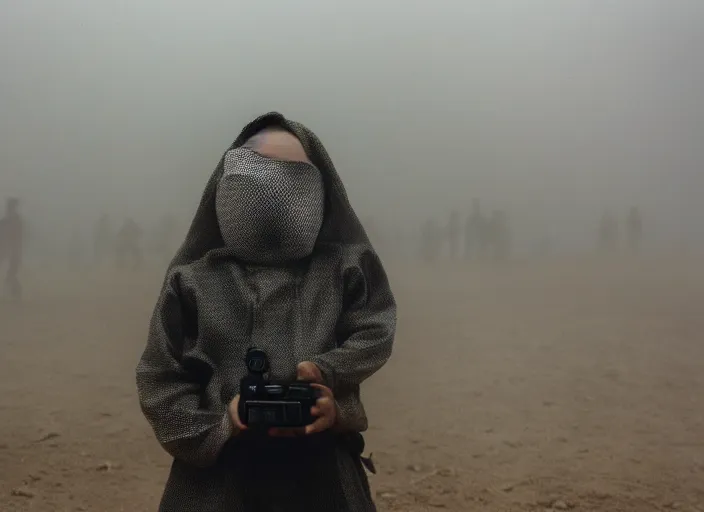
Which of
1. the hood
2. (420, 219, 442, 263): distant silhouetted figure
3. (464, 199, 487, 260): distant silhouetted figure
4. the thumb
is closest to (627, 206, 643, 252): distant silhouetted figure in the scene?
(464, 199, 487, 260): distant silhouetted figure

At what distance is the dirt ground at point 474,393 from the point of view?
1715 millimetres

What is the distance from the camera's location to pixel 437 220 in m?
1.88

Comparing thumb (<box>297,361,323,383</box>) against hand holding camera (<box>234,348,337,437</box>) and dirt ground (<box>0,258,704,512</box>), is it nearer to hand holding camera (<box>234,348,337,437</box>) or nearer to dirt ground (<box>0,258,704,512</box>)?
hand holding camera (<box>234,348,337,437</box>)

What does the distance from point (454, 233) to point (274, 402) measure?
1.09 meters

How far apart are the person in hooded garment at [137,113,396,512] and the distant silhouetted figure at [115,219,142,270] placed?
2.58ft

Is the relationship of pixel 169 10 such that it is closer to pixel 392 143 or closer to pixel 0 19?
pixel 0 19

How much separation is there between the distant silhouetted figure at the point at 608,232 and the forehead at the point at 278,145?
3.61ft

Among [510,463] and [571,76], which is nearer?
[510,463]

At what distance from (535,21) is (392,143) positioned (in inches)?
19.9

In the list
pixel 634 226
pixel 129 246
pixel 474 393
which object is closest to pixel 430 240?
pixel 474 393

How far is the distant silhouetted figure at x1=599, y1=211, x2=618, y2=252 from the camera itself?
6.14 feet

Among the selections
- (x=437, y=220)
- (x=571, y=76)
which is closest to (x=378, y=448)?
(x=437, y=220)

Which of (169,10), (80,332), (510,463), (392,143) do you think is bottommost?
(510,463)

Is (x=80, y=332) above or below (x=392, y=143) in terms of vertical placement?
below
